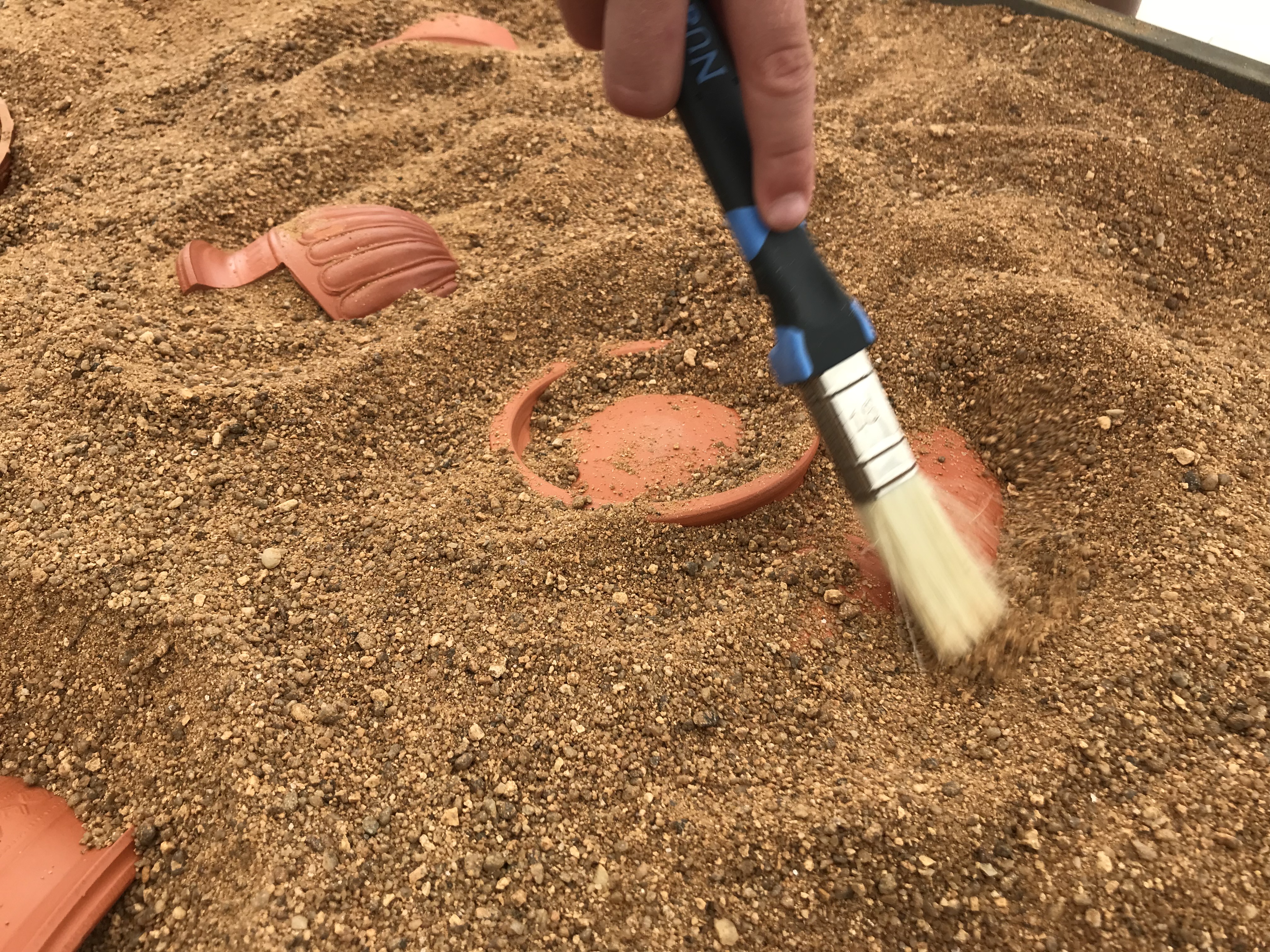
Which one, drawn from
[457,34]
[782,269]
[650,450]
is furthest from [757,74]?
[457,34]

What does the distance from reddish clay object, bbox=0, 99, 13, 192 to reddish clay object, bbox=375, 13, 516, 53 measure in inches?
32.8

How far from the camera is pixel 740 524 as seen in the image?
123 centimetres

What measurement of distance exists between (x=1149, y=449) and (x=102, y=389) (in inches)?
61.3

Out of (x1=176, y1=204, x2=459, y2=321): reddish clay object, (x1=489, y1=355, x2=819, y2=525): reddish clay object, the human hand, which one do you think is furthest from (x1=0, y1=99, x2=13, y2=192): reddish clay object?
the human hand

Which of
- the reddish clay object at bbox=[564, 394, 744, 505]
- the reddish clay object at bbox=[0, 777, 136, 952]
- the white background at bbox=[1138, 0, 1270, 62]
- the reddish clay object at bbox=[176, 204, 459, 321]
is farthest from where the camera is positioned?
the white background at bbox=[1138, 0, 1270, 62]

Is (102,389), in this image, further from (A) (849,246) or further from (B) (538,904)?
(A) (849,246)

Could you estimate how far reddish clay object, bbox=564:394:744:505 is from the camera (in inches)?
51.0

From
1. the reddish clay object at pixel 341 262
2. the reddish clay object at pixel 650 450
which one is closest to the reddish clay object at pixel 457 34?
the reddish clay object at pixel 341 262

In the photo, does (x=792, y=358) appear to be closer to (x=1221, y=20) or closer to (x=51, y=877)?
(x=51, y=877)

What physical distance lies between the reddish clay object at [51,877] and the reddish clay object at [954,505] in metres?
0.92

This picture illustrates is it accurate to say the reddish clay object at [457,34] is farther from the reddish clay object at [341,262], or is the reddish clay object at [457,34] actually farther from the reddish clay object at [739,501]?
the reddish clay object at [739,501]

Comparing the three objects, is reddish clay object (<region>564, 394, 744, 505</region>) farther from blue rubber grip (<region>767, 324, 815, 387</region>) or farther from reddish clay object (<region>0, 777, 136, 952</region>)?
reddish clay object (<region>0, 777, 136, 952</region>)

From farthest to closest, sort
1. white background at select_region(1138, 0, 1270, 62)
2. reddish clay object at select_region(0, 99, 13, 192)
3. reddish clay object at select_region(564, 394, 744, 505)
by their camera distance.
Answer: white background at select_region(1138, 0, 1270, 62) → reddish clay object at select_region(0, 99, 13, 192) → reddish clay object at select_region(564, 394, 744, 505)

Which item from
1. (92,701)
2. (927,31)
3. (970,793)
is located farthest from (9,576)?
(927,31)
